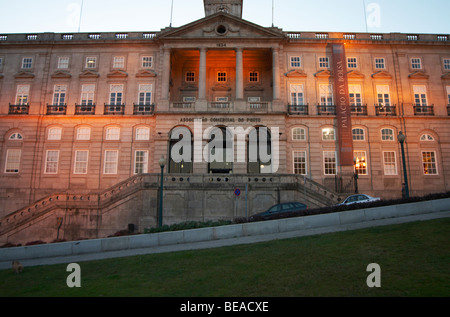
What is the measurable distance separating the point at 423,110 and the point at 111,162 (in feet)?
120

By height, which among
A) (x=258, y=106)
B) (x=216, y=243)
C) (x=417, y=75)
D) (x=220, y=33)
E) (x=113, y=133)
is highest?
(x=220, y=33)

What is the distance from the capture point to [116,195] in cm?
2731

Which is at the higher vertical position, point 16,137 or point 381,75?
point 381,75

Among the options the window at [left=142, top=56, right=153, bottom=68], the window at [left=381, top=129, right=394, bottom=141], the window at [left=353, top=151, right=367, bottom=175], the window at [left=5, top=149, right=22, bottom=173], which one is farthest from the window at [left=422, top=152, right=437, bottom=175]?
the window at [left=5, top=149, right=22, bottom=173]

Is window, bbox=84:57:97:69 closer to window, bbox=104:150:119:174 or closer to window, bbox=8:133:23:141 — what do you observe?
window, bbox=104:150:119:174

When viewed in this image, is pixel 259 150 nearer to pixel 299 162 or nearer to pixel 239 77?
pixel 299 162

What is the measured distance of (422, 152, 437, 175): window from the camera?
35344 mm

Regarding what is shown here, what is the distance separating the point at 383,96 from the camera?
1457 inches

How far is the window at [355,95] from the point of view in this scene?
3672 centimetres

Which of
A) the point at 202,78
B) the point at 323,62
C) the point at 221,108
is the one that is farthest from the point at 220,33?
the point at 323,62

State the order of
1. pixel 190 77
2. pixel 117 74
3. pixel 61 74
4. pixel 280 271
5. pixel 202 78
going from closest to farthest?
pixel 280 271 < pixel 202 78 < pixel 117 74 < pixel 61 74 < pixel 190 77

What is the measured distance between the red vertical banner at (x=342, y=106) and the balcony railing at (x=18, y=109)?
118 feet

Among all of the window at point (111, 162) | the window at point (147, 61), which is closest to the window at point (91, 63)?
the window at point (147, 61)
